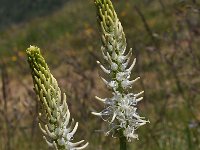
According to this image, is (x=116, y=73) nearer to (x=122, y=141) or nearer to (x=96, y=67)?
(x=122, y=141)

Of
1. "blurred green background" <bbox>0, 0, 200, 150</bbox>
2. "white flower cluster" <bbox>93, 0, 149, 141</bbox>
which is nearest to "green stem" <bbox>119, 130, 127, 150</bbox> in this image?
"white flower cluster" <bbox>93, 0, 149, 141</bbox>

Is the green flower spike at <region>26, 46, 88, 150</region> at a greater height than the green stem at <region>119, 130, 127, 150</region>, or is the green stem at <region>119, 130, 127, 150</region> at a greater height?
the green flower spike at <region>26, 46, 88, 150</region>

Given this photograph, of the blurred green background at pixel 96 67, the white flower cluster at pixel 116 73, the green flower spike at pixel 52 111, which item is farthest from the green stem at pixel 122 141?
the blurred green background at pixel 96 67

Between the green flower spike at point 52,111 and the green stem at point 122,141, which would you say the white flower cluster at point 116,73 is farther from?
the green flower spike at point 52,111

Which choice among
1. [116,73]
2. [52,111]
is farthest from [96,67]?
[52,111]

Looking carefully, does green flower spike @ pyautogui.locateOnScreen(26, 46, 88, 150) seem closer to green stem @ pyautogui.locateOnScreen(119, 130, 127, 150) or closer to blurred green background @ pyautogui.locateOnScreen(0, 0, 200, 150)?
green stem @ pyautogui.locateOnScreen(119, 130, 127, 150)

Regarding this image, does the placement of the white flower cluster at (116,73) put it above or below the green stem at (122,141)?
above

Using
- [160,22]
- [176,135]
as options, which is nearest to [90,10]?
[160,22]
